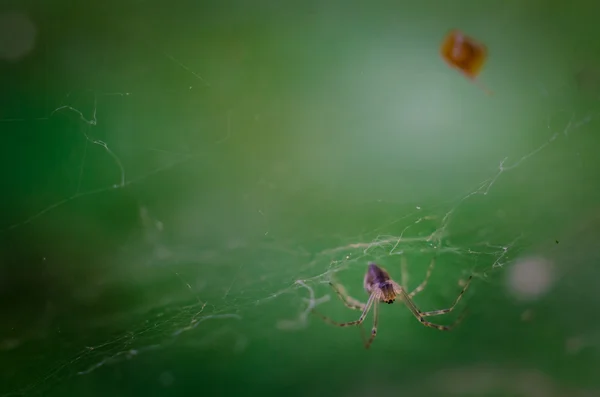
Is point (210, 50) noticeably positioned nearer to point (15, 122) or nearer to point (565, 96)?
point (15, 122)

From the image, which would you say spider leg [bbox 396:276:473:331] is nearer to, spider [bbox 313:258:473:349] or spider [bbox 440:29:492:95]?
spider [bbox 313:258:473:349]

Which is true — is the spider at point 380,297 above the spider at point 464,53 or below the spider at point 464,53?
below

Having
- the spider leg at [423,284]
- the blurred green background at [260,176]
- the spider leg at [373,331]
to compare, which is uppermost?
the blurred green background at [260,176]

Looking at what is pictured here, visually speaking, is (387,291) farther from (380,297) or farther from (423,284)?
(423,284)

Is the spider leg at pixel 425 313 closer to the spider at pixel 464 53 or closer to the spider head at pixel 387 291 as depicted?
the spider head at pixel 387 291

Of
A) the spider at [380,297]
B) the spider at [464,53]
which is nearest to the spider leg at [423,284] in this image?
the spider at [380,297]

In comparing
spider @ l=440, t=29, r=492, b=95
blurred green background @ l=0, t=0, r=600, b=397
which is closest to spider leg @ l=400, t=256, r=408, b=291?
blurred green background @ l=0, t=0, r=600, b=397
